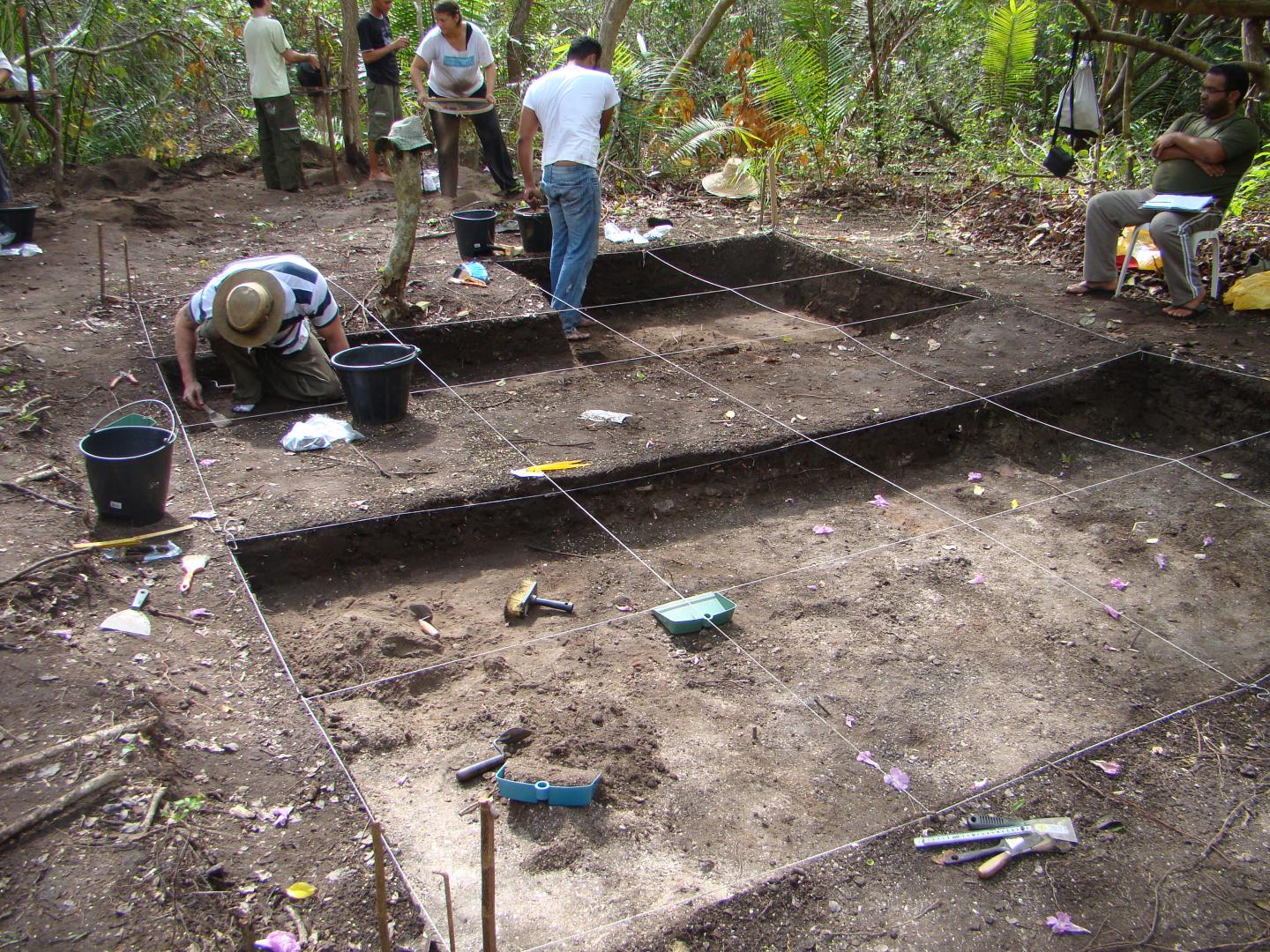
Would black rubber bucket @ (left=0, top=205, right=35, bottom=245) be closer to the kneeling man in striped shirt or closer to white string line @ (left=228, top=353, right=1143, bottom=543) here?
the kneeling man in striped shirt

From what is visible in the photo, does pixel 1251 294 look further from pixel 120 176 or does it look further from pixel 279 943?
pixel 120 176

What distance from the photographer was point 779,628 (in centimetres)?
390

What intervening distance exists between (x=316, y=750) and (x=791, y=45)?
29.6 feet

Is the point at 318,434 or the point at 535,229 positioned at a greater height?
the point at 535,229

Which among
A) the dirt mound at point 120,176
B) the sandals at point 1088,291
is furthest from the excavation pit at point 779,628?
the dirt mound at point 120,176

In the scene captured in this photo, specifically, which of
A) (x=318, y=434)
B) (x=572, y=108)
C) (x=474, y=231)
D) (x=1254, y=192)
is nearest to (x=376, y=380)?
(x=318, y=434)

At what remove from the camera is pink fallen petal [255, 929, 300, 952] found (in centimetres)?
213

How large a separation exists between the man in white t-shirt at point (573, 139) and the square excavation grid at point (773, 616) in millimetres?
949

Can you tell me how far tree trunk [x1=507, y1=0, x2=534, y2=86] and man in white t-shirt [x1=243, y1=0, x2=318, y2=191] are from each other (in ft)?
8.58

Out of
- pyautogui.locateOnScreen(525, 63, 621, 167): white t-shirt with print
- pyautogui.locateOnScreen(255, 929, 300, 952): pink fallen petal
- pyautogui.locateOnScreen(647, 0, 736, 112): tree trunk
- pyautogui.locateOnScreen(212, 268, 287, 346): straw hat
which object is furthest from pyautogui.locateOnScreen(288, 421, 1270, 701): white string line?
pyautogui.locateOnScreen(647, 0, 736, 112): tree trunk

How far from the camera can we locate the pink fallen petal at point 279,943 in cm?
213

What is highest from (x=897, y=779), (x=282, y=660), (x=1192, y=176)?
(x=1192, y=176)

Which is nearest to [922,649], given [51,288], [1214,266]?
[1214,266]

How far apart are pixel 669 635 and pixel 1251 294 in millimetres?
4485
